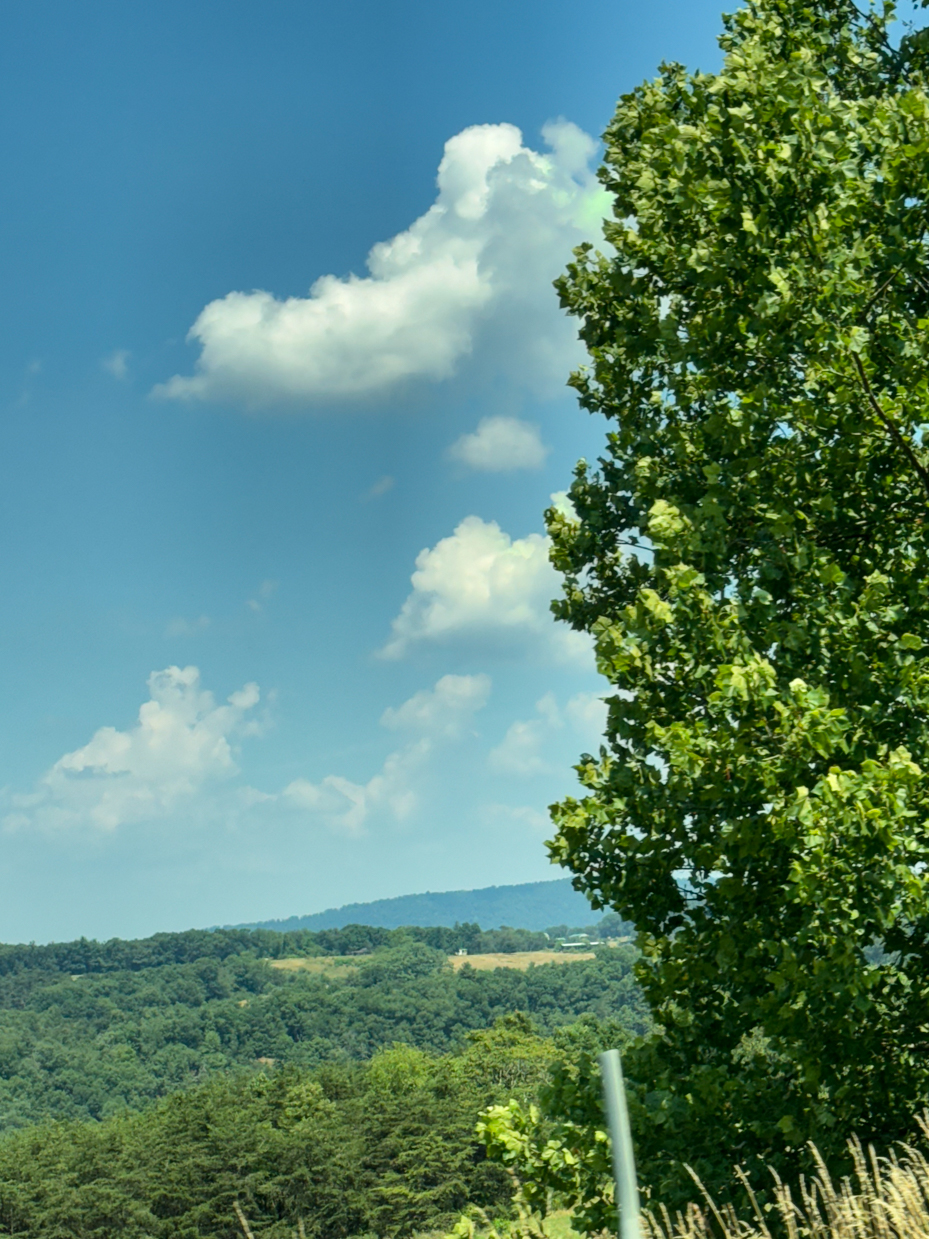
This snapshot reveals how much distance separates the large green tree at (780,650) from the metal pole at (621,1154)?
5.45m

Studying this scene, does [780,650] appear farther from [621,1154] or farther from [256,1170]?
[256,1170]

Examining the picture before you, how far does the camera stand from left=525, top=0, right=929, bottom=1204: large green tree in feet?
27.3

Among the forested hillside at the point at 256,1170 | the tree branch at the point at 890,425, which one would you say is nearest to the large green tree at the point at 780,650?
the tree branch at the point at 890,425

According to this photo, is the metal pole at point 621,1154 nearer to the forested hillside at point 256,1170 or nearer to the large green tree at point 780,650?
the large green tree at point 780,650

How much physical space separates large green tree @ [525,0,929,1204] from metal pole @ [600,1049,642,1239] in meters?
5.45

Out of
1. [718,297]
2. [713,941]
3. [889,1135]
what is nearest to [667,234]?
[718,297]

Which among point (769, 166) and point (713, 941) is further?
point (713, 941)

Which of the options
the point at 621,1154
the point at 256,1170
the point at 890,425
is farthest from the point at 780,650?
the point at 256,1170

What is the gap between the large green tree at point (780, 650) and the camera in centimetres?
831

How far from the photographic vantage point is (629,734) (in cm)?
1037

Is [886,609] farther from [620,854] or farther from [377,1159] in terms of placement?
[377,1159]

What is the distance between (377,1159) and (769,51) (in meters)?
94.3

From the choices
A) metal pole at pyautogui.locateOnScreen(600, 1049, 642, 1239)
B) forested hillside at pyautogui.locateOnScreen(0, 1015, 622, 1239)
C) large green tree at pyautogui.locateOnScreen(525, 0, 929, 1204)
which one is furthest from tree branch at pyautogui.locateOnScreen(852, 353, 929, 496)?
forested hillside at pyautogui.locateOnScreen(0, 1015, 622, 1239)

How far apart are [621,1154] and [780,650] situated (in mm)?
7044
